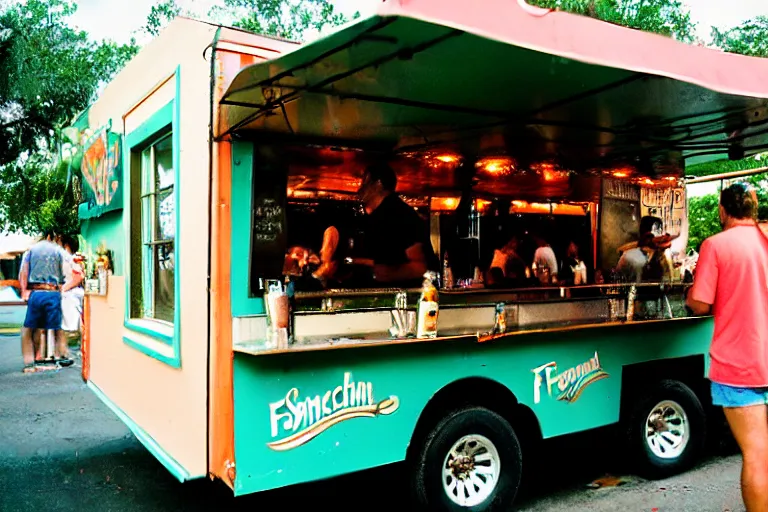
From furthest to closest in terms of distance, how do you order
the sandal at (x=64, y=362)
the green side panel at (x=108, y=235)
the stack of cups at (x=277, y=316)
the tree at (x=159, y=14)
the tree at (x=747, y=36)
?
the tree at (x=159, y=14) → the tree at (x=747, y=36) → the sandal at (x=64, y=362) → the green side panel at (x=108, y=235) → the stack of cups at (x=277, y=316)

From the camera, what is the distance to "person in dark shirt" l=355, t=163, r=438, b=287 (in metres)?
5.35

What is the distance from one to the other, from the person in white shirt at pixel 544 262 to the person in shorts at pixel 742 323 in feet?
10.0

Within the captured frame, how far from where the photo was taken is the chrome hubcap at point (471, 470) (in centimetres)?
400

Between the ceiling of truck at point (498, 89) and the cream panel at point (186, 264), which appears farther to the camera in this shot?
the cream panel at point (186, 264)

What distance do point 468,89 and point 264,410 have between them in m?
2.22

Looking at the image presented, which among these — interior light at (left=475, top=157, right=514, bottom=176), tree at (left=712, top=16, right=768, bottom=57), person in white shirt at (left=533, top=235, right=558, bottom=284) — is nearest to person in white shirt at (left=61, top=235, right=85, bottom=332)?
interior light at (left=475, top=157, right=514, bottom=176)

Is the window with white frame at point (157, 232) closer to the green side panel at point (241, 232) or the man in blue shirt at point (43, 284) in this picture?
the green side panel at point (241, 232)

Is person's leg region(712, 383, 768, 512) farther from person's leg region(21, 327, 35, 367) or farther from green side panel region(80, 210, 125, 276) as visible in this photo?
person's leg region(21, 327, 35, 367)

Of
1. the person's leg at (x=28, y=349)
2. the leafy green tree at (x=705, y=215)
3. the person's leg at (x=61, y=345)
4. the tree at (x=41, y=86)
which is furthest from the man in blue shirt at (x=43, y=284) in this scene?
the leafy green tree at (x=705, y=215)

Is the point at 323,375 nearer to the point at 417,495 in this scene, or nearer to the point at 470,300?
the point at 417,495

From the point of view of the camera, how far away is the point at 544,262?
700cm

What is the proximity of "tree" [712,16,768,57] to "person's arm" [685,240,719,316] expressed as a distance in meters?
14.6

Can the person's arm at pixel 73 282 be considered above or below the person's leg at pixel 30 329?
above

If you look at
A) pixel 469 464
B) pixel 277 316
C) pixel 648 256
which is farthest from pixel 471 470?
pixel 648 256
